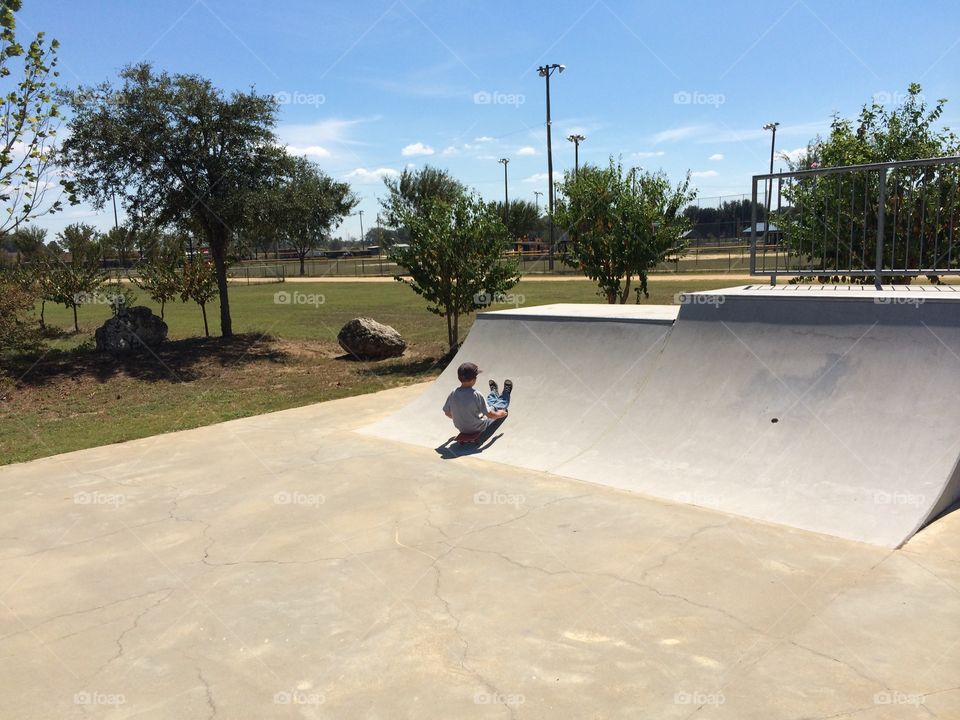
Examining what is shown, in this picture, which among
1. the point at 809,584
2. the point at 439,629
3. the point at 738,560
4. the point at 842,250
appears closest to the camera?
the point at 439,629

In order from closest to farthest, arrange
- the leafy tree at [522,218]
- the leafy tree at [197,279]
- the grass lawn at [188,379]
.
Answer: the grass lawn at [188,379] < the leafy tree at [197,279] < the leafy tree at [522,218]

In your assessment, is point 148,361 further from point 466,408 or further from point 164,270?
point 466,408

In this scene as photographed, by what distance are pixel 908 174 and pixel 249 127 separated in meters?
15.8

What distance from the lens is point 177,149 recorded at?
18.4 meters

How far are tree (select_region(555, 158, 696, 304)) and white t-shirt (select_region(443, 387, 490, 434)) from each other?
9444mm

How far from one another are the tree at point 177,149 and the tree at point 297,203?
1.45ft

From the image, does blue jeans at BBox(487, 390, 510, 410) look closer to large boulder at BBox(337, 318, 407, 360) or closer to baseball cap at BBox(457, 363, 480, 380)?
baseball cap at BBox(457, 363, 480, 380)

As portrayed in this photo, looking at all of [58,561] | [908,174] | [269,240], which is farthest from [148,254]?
[908,174]

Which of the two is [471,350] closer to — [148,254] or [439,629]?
[439,629]

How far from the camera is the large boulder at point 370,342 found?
1706cm

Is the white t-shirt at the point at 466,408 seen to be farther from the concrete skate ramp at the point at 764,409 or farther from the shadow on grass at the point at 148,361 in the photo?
the shadow on grass at the point at 148,361

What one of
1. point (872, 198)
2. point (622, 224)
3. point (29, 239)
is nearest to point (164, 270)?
point (622, 224)

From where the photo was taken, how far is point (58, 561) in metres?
5.66

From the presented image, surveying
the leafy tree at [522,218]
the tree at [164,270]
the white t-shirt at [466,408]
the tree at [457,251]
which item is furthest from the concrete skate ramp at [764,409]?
the leafy tree at [522,218]
